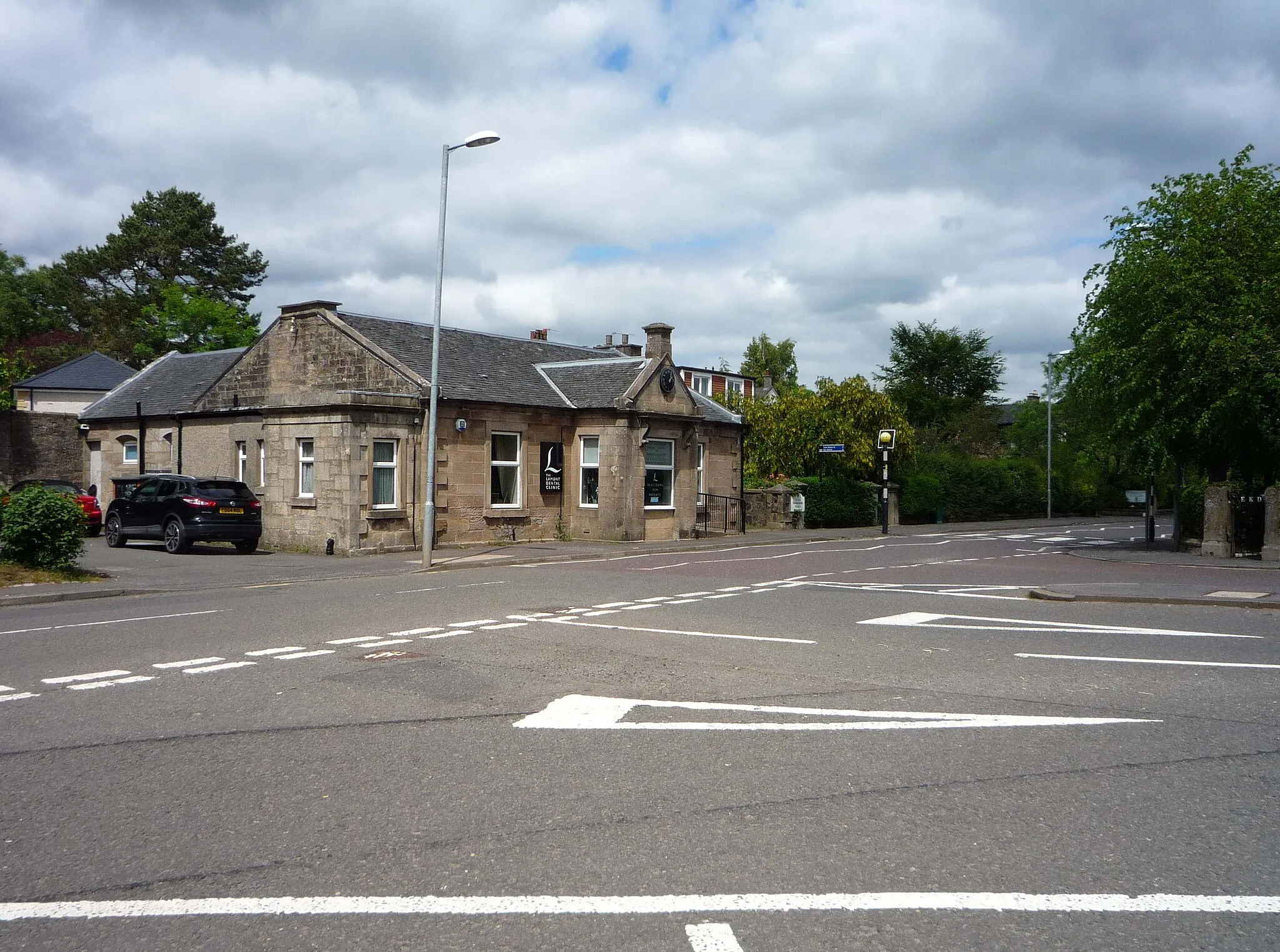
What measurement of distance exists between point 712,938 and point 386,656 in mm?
6707

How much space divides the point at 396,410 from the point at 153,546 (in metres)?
7.77

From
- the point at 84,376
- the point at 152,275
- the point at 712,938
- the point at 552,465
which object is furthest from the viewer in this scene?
the point at 152,275

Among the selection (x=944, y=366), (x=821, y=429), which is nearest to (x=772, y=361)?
(x=944, y=366)

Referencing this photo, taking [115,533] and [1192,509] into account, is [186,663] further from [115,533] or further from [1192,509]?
[1192,509]

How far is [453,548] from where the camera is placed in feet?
85.7

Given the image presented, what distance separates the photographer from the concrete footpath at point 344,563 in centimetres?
1610

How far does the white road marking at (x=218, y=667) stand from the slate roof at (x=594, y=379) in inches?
791

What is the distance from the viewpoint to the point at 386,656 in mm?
9891

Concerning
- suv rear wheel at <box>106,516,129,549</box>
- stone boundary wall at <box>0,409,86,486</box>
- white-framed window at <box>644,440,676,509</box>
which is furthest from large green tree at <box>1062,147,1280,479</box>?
stone boundary wall at <box>0,409,86,486</box>

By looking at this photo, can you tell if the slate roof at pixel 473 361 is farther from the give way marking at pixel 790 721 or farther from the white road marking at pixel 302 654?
the give way marking at pixel 790 721

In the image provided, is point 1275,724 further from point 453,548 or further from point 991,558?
point 453,548

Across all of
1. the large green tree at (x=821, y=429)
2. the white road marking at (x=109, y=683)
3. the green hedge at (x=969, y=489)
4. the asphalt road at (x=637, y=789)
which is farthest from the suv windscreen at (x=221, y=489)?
the green hedge at (x=969, y=489)

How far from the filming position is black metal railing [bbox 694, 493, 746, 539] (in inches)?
1341

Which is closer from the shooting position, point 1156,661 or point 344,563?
point 1156,661
